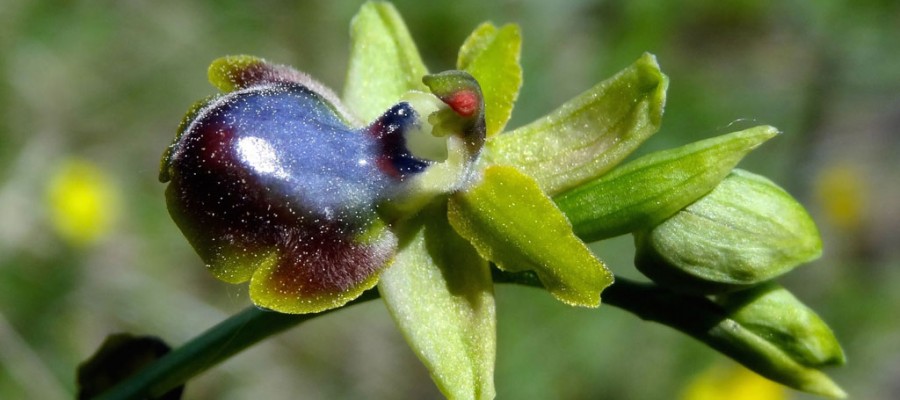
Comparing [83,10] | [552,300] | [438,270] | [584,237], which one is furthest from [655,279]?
[83,10]


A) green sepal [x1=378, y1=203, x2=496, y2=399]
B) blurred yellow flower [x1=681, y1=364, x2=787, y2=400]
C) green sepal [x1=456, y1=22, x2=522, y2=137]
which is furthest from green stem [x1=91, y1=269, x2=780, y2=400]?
blurred yellow flower [x1=681, y1=364, x2=787, y2=400]

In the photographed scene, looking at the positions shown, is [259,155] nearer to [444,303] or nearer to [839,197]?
[444,303]

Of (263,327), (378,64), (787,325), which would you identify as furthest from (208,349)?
(787,325)

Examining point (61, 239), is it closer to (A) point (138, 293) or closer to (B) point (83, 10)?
(A) point (138, 293)

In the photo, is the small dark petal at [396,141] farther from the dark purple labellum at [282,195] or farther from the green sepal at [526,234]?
the green sepal at [526,234]

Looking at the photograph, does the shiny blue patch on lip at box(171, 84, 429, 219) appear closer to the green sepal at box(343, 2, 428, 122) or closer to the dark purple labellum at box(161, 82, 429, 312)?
the dark purple labellum at box(161, 82, 429, 312)
